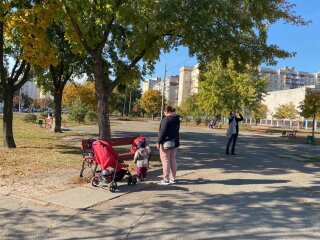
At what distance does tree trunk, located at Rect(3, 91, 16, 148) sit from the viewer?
1530cm

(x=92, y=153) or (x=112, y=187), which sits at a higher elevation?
(x=92, y=153)

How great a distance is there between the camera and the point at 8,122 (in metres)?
15.4

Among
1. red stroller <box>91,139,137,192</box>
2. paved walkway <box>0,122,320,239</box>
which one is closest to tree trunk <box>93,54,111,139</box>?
paved walkway <box>0,122,320,239</box>

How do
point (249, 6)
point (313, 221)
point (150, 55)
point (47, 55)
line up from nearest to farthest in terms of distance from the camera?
point (313, 221)
point (249, 6)
point (47, 55)
point (150, 55)

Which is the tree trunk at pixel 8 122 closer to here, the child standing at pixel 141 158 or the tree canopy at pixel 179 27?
the tree canopy at pixel 179 27

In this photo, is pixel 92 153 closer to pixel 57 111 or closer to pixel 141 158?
pixel 141 158

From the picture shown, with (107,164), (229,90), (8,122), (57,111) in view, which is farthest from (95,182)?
(229,90)

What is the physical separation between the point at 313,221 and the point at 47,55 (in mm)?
9879

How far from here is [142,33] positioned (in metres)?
13.8

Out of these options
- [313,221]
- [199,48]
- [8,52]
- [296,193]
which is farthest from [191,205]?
[8,52]

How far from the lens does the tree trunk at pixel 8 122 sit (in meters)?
15.3

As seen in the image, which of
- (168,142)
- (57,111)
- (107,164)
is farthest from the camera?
(57,111)

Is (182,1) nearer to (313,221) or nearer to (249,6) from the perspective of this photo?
(249,6)

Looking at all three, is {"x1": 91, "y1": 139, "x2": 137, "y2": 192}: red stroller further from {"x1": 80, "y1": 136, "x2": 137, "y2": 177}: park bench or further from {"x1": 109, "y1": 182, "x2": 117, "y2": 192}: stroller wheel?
{"x1": 80, "y1": 136, "x2": 137, "y2": 177}: park bench
